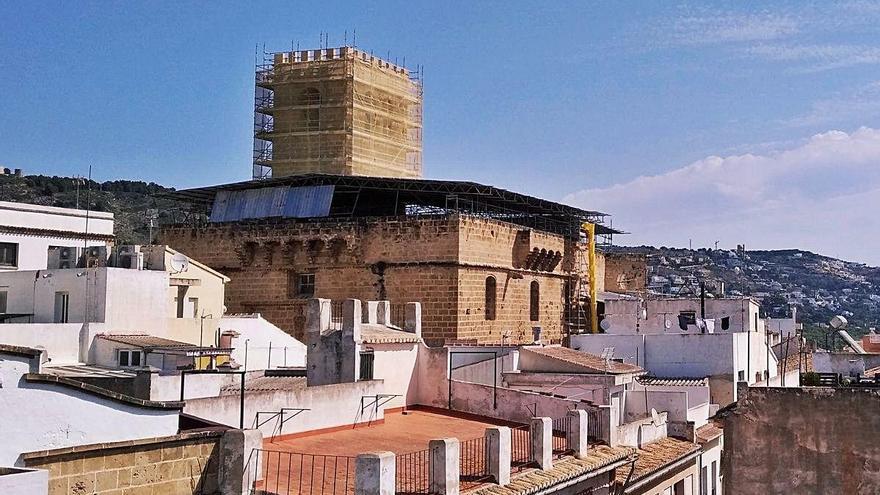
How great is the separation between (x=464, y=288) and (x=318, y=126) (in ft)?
33.9

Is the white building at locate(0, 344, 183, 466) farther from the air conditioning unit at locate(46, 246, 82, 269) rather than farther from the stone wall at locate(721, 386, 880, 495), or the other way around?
the air conditioning unit at locate(46, 246, 82, 269)

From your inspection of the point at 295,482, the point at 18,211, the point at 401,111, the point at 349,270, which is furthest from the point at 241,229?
the point at 295,482

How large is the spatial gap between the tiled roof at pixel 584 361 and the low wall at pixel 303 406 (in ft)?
19.1

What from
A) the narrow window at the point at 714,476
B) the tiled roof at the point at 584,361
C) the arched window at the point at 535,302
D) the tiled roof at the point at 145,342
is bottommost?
the narrow window at the point at 714,476

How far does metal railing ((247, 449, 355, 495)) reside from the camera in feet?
34.2

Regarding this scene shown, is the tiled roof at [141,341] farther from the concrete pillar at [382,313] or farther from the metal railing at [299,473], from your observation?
the metal railing at [299,473]

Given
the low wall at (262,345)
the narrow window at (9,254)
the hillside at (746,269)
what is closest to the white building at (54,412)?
the low wall at (262,345)

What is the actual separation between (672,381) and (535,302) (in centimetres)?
1043

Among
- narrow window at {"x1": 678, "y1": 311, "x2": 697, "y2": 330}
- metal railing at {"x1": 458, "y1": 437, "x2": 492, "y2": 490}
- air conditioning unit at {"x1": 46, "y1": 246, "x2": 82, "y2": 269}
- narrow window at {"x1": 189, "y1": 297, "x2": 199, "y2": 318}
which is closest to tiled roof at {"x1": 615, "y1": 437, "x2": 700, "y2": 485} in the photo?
metal railing at {"x1": 458, "y1": 437, "x2": 492, "y2": 490}

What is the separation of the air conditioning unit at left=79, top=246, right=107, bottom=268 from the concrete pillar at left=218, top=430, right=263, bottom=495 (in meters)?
15.7

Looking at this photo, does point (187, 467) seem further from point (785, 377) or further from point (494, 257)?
point (785, 377)

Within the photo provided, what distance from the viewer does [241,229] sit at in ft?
108

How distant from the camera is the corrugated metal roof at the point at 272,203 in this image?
107 ft

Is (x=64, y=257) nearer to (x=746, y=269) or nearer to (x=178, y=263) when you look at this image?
(x=178, y=263)
